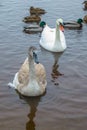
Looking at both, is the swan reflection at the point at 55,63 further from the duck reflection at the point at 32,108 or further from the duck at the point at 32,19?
Result: the duck at the point at 32,19

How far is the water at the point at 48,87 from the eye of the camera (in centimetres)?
1103

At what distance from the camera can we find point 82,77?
13781 mm

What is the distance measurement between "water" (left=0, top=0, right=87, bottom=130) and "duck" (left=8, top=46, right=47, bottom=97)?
0.70 ft

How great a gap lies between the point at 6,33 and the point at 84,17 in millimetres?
4738

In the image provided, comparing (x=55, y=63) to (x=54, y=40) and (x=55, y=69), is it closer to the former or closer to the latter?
(x=55, y=69)

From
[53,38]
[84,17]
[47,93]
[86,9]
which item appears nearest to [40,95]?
[47,93]

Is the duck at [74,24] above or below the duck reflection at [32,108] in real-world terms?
above

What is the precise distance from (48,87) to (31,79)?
3.58ft

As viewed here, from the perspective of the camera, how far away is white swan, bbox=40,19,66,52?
16969 millimetres

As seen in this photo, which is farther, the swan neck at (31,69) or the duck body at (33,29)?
the duck body at (33,29)

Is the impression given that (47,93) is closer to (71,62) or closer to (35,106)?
(35,106)

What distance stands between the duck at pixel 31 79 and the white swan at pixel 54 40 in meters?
4.17

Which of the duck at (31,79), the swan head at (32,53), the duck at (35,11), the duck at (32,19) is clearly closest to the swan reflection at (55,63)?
the duck at (31,79)

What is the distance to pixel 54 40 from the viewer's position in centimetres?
1744
